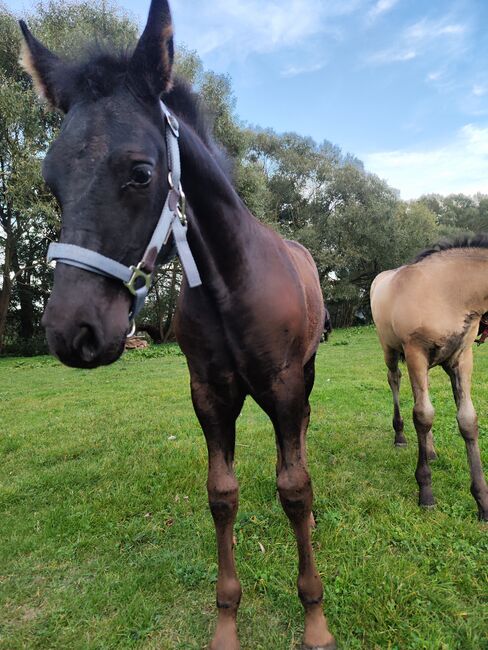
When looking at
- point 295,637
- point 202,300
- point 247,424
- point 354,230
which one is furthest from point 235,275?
point 354,230

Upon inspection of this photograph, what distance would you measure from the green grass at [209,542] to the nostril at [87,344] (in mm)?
1853

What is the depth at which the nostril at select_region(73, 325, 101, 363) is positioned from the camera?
1307 millimetres

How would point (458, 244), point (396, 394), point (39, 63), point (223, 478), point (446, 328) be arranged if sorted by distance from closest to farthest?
point (39, 63) → point (223, 478) → point (446, 328) → point (458, 244) → point (396, 394)

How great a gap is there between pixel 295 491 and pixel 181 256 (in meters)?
1.39

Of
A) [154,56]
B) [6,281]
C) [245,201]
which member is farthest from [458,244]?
[6,281]

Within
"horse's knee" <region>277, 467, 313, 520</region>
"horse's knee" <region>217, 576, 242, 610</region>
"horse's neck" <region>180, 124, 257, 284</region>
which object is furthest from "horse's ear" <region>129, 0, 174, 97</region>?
"horse's knee" <region>217, 576, 242, 610</region>

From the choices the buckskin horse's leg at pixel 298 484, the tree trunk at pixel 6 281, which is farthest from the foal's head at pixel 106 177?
the tree trunk at pixel 6 281

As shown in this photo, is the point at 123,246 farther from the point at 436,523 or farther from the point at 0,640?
the point at 436,523

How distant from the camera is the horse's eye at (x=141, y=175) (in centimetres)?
144

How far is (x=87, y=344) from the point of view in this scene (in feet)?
4.43

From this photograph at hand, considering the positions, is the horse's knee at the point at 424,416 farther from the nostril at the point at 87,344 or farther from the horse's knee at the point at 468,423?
the nostril at the point at 87,344

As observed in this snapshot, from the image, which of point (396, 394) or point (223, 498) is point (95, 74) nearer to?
point (223, 498)

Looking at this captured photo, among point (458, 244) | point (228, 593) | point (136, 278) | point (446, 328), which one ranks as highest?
point (458, 244)

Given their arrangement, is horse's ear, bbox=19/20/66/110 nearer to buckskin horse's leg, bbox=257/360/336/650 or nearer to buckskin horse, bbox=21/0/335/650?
buckskin horse, bbox=21/0/335/650
